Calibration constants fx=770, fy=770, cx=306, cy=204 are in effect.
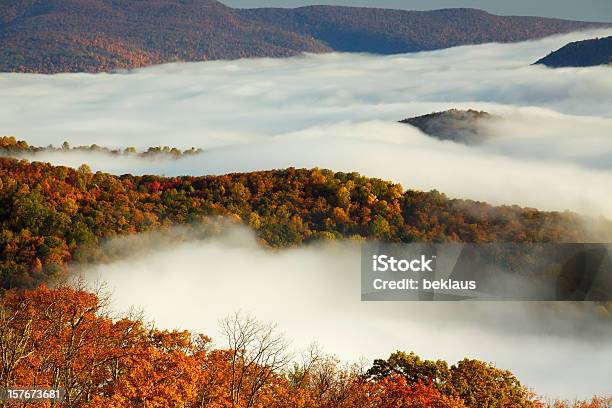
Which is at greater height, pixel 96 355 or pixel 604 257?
pixel 96 355

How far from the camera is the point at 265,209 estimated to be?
161 m

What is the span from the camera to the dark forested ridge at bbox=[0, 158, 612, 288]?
134 m

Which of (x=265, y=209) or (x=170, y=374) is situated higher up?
(x=170, y=374)

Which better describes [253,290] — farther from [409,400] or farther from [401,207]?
[409,400]

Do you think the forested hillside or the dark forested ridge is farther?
the dark forested ridge

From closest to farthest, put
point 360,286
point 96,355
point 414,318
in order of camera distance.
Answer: point 96,355, point 414,318, point 360,286

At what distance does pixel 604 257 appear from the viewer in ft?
497

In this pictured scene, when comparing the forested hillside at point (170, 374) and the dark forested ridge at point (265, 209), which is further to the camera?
the dark forested ridge at point (265, 209)

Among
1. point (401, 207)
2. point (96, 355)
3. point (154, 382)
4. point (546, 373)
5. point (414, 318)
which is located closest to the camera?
point (154, 382)

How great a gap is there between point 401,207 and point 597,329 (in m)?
47.0

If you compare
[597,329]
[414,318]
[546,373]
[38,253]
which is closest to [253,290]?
[414,318]

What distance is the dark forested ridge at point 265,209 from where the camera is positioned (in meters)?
134

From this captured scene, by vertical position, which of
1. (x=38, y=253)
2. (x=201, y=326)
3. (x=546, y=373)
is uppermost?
(x=38, y=253)

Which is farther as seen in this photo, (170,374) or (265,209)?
(265,209)
